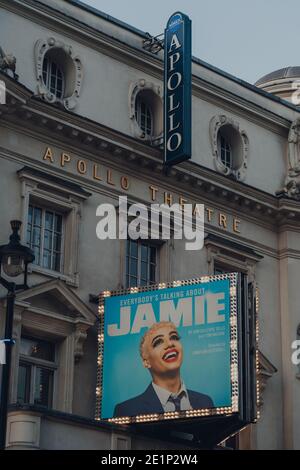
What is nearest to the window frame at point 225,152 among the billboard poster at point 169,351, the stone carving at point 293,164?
the stone carving at point 293,164

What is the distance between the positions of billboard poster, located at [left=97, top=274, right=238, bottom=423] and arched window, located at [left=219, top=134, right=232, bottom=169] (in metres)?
7.55

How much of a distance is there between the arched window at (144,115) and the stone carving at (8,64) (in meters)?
5.22

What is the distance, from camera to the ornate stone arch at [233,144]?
3757cm

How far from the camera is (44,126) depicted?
32438mm

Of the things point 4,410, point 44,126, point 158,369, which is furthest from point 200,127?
point 4,410

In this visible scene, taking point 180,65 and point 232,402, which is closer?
point 232,402

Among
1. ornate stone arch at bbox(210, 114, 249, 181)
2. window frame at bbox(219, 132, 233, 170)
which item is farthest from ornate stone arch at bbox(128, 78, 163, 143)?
window frame at bbox(219, 132, 233, 170)

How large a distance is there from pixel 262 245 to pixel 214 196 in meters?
2.52

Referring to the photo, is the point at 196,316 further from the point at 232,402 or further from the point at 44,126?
the point at 44,126

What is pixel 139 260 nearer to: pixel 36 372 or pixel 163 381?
pixel 163 381
